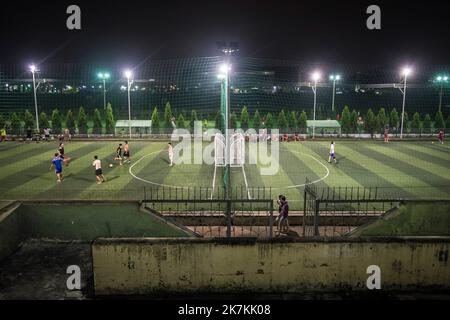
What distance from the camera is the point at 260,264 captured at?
10.2 m

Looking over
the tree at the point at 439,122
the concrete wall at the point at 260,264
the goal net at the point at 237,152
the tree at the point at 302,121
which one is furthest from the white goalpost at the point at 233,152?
the tree at the point at 439,122

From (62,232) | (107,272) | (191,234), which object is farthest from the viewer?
(62,232)

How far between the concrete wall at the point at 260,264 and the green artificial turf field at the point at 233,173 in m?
7.16

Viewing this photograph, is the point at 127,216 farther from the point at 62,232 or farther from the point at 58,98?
the point at 58,98

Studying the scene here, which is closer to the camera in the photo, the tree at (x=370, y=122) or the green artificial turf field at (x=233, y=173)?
the green artificial turf field at (x=233, y=173)

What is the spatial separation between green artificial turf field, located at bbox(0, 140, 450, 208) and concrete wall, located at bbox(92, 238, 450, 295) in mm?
7155

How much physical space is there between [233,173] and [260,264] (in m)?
13.8

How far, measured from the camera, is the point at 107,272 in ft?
33.1

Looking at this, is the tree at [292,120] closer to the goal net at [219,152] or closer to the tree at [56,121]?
the goal net at [219,152]

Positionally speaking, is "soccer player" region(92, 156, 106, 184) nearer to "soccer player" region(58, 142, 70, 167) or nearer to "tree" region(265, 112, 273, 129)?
"soccer player" region(58, 142, 70, 167)

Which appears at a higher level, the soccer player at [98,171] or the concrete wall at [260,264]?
the soccer player at [98,171]

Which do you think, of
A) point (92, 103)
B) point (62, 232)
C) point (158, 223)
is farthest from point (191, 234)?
point (92, 103)

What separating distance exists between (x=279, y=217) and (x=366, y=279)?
14.6 ft

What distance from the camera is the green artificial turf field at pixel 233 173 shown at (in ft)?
64.4
